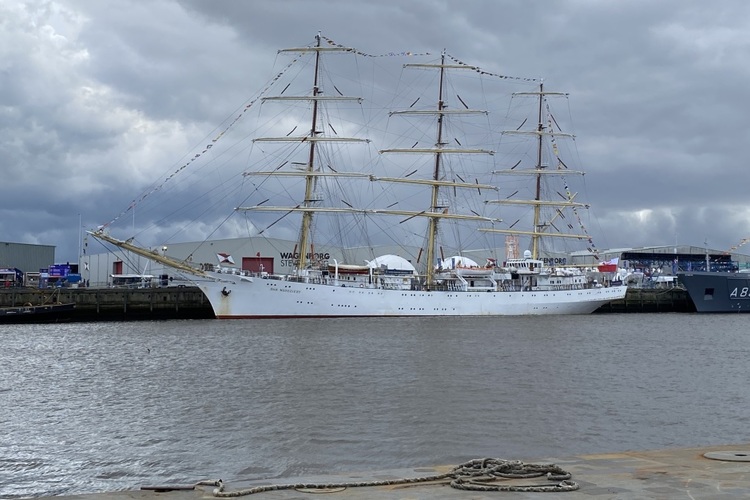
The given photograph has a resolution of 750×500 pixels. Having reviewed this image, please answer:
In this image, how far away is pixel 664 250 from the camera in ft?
397

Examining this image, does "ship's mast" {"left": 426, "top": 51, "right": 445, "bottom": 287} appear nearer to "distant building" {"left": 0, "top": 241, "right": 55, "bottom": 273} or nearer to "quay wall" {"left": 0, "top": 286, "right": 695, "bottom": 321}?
"quay wall" {"left": 0, "top": 286, "right": 695, "bottom": 321}

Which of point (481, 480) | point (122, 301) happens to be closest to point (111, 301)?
point (122, 301)

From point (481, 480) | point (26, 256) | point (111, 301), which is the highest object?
point (26, 256)

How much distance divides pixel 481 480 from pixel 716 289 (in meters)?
81.3

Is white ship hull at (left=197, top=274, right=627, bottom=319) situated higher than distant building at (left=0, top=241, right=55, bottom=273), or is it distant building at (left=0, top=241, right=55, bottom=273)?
distant building at (left=0, top=241, right=55, bottom=273)

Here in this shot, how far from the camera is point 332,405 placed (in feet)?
69.4

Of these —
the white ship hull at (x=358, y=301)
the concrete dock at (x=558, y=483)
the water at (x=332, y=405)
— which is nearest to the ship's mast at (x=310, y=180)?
the white ship hull at (x=358, y=301)

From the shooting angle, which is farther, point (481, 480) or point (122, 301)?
point (122, 301)

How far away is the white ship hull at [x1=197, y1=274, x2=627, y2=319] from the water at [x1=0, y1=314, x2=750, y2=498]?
21812mm

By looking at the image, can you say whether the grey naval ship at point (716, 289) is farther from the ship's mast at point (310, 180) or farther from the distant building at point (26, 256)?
the distant building at point (26, 256)

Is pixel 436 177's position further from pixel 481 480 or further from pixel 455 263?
pixel 481 480

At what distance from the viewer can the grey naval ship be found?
3273 inches

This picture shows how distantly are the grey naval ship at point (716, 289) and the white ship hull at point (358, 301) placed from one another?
1193 cm

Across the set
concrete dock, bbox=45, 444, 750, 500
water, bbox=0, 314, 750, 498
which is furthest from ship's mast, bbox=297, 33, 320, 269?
concrete dock, bbox=45, 444, 750, 500
